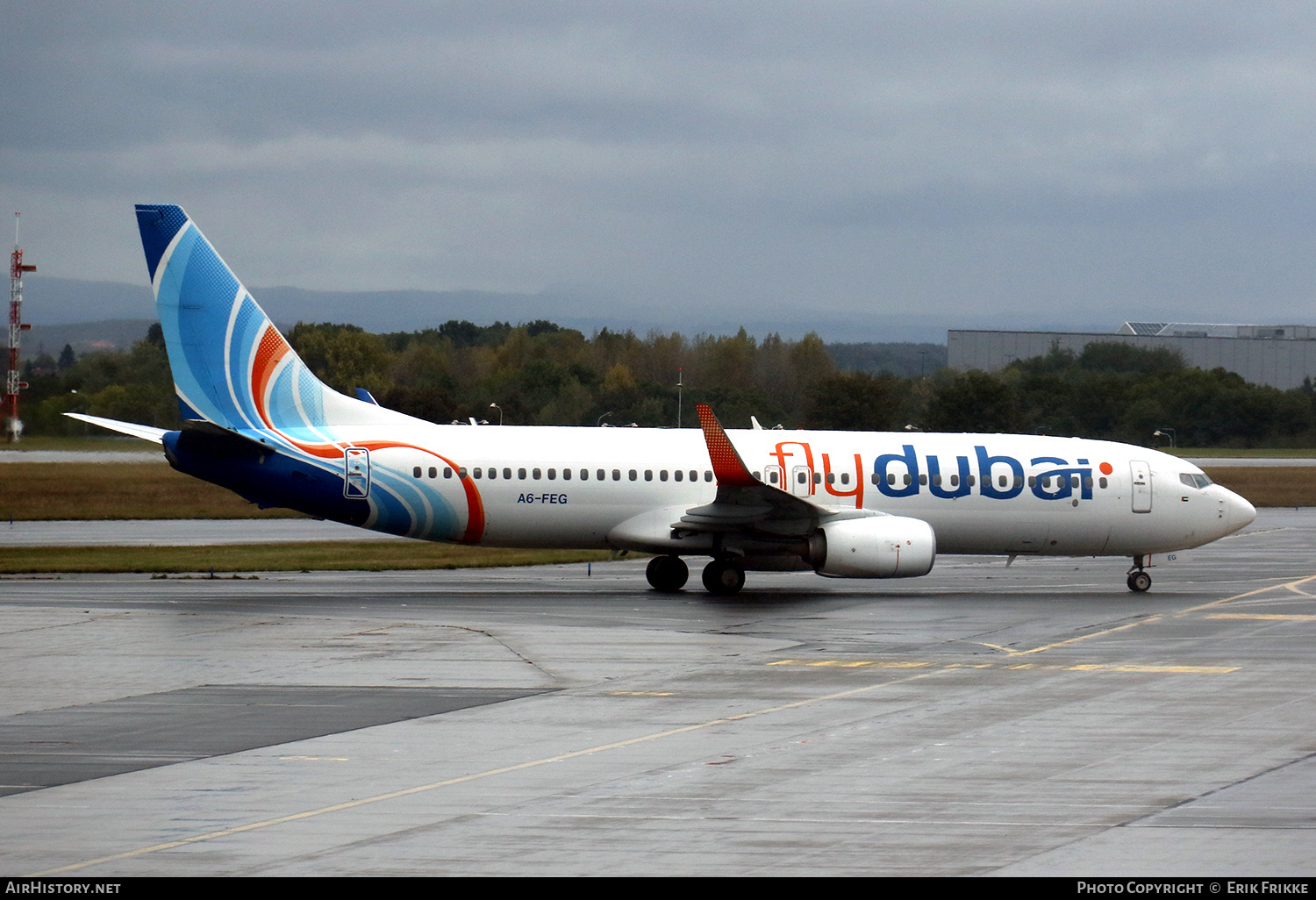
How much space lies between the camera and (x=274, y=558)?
36375mm

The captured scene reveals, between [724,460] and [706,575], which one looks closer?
[724,460]

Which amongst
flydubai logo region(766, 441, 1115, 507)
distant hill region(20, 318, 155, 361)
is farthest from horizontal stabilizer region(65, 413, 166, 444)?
distant hill region(20, 318, 155, 361)

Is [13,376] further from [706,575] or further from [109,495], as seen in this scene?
[706,575]

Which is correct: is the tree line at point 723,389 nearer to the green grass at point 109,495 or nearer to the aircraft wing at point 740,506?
the green grass at point 109,495

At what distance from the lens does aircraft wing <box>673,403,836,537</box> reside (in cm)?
2803

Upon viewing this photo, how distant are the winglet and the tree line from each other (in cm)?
3986

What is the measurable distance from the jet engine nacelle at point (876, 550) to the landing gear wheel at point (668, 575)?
11.0 feet

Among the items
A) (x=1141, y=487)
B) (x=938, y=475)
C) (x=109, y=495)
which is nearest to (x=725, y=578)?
(x=938, y=475)

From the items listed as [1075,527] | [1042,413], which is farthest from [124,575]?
[1042,413]

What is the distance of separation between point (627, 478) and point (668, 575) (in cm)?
219

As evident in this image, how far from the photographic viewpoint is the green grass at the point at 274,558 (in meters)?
33.4

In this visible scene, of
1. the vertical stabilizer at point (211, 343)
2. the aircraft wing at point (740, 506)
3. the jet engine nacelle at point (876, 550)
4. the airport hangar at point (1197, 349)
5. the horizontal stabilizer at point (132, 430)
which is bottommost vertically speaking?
the jet engine nacelle at point (876, 550)

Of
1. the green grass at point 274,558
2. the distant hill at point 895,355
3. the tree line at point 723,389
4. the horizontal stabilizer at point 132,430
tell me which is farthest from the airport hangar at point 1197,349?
the horizontal stabilizer at point 132,430

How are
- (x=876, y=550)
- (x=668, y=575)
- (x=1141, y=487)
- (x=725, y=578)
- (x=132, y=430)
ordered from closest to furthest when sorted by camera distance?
(x=876, y=550), (x=725, y=578), (x=132, y=430), (x=668, y=575), (x=1141, y=487)
